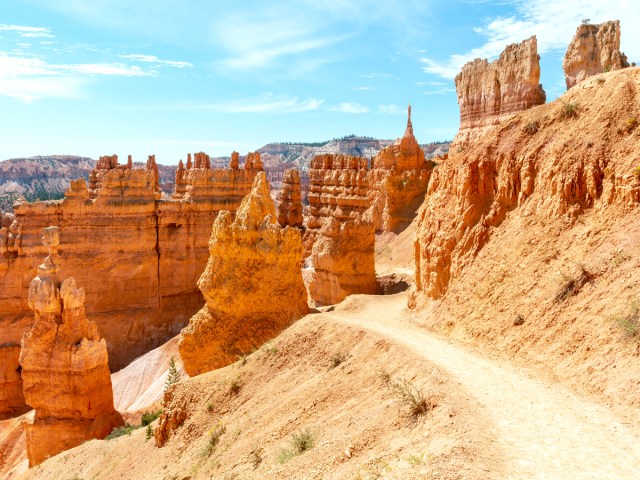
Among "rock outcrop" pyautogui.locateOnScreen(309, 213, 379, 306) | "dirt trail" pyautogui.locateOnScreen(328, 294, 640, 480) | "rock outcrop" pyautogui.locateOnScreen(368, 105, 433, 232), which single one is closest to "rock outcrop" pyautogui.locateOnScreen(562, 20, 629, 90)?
A: "rock outcrop" pyautogui.locateOnScreen(368, 105, 433, 232)

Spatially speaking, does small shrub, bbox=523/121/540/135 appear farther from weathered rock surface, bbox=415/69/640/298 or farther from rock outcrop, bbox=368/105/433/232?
rock outcrop, bbox=368/105/433/232

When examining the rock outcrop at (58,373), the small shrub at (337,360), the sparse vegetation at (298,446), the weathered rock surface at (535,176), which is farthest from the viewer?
the rock outcrop at (58,373)

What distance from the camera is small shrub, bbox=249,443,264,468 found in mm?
9763

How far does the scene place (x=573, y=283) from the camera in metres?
12.2

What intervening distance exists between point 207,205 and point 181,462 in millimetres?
23560

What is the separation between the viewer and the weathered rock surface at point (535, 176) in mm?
13891

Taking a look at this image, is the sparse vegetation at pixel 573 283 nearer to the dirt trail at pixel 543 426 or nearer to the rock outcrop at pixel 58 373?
the dirt trail at pixel 543 426

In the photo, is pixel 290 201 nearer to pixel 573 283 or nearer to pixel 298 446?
pixel 573 283

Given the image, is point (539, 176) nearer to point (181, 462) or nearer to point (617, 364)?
point (617, 364)

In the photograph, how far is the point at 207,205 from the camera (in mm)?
34094

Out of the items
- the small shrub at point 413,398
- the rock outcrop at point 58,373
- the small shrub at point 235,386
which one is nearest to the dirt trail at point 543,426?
the small shrub at point 413,398

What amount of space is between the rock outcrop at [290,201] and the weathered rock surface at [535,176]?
2626 centimetres

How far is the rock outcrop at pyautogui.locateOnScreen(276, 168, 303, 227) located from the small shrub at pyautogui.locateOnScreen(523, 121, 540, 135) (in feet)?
99.4

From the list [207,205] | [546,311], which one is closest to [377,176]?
[207,205]
